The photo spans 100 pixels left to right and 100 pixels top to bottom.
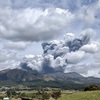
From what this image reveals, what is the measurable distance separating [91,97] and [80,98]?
4.90 m

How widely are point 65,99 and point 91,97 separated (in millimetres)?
11119

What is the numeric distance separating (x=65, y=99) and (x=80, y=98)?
6264 mm

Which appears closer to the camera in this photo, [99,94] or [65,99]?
[99,94]

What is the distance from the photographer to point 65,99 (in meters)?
88.8

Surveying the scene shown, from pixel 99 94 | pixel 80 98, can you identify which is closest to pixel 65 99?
pixel 80 98

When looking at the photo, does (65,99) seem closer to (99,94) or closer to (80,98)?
(80,98)

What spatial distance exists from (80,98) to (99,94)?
→ 6251mm

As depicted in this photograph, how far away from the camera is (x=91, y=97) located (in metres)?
80.8

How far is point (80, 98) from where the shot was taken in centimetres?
8462

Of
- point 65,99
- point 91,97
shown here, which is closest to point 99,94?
point 91,97

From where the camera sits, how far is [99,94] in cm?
8250

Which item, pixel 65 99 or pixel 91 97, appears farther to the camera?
pixel 65 99

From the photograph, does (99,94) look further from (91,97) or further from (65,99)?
(65,99)
